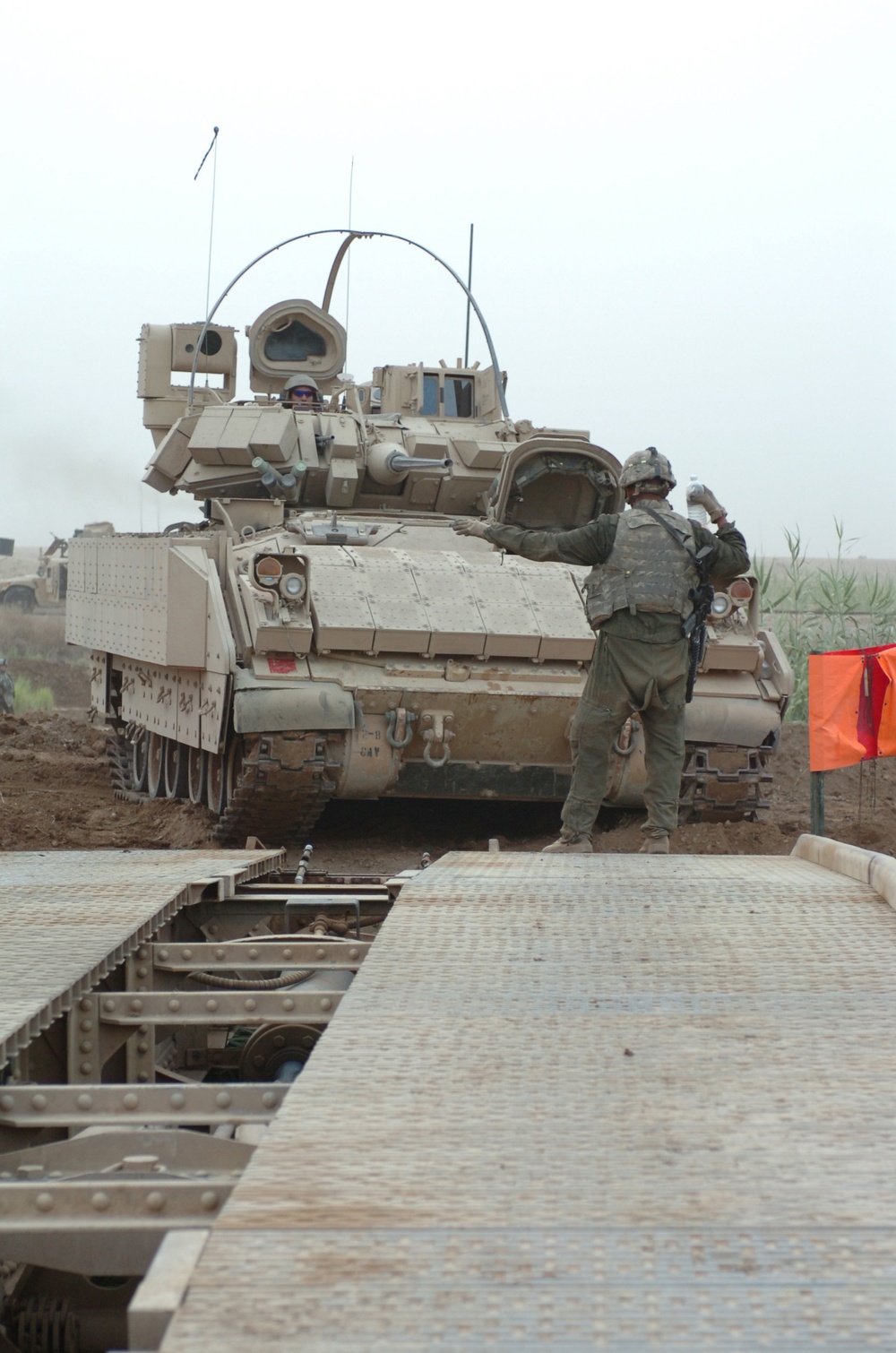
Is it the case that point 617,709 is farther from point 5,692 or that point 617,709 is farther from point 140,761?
point 5,692

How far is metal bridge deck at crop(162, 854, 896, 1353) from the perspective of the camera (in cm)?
188

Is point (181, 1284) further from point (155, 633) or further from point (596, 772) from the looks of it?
point (155, 633)

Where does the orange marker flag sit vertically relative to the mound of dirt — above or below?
above

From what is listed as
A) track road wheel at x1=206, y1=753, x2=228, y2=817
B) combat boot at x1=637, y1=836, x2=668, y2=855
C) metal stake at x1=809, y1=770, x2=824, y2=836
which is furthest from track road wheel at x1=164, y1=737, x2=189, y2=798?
combat boot at x1=637, y1=836, x2=668, y2=855

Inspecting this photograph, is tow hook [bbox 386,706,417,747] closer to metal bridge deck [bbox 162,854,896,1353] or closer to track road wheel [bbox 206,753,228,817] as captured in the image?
track road wheel [bbox 206,753,228,817]

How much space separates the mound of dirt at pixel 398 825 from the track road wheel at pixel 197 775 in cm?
9

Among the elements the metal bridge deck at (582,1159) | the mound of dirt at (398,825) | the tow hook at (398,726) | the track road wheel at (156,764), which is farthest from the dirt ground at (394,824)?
the metal bridge deck at (582,1159)

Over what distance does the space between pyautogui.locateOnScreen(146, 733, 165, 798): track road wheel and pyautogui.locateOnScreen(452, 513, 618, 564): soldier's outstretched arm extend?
538cm

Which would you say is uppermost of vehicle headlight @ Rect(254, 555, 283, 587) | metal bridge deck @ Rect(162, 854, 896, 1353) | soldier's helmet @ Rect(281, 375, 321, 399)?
soldier's helmet @ Rect(281, 375, 321, 399)

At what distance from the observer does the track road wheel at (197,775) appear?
10.5 m

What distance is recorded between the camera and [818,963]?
3.49 meters

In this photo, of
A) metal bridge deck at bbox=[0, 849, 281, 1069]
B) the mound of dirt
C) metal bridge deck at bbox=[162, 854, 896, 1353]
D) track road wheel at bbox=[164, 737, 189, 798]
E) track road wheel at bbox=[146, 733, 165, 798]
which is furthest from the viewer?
track road wheel at bbox=[146, 733, 165, 798]

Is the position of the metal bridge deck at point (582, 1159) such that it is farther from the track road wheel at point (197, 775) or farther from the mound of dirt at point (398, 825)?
the track road wheel at point (197, 775)

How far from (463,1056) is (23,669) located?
88.7 feet
